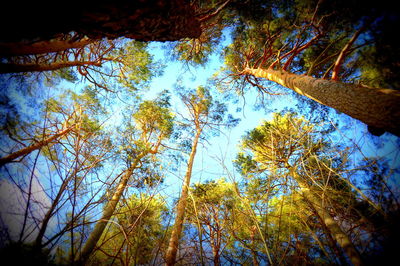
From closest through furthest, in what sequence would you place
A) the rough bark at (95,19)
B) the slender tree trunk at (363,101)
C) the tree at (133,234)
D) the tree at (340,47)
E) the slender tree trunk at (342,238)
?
the tree at (133,234), the slender tree trunk at (342,238), the rough bark at (95,19), the slender tree trunk at (363,101), the tree at (340,47)

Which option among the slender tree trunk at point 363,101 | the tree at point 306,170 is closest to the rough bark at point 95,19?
the tree at point 306,170

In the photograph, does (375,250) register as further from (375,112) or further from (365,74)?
(365,74)

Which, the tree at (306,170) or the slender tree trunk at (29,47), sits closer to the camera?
the tree at (306,170)

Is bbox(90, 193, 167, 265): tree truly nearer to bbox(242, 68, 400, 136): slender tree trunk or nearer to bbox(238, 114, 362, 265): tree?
bbox(238, 114, 362, 265): tree

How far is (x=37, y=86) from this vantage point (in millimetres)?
5387

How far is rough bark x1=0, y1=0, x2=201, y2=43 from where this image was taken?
1.61 metres

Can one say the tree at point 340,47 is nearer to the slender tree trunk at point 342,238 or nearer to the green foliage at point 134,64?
the slender tree trunk at point 342,238

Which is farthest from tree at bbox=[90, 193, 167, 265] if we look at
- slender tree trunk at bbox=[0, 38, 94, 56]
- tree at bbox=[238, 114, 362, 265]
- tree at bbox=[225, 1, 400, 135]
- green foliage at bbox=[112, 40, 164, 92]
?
green foliage at bbox=[112, 40, 164, 92]

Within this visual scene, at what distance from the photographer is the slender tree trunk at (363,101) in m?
1.85

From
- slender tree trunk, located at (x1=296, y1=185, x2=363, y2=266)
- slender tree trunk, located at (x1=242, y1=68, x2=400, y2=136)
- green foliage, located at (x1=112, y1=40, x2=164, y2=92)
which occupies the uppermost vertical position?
green foliage, located at (x1=112, y1=40, x2=164, y2=92)

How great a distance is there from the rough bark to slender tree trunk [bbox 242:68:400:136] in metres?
3.01

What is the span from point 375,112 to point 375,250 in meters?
1.70

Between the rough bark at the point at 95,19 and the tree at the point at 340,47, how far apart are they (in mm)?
2258

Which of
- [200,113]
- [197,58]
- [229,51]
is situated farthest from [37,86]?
[229,51]
